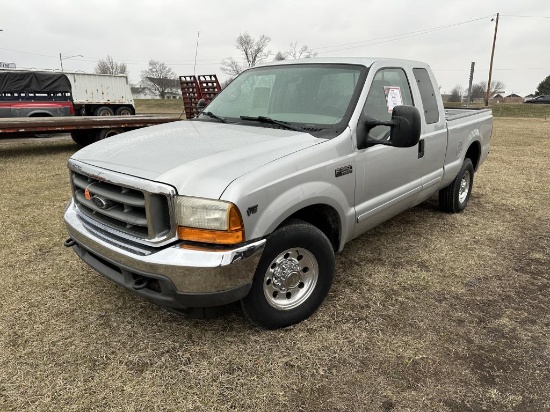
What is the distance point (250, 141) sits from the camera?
2842 millimetres

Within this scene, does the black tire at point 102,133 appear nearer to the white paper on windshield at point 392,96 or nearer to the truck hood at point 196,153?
the truck hood at point 196,153

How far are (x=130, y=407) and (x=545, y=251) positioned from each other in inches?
166

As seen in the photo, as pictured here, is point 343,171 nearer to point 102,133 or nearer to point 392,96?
point 392,96

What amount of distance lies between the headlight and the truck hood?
0.18ft

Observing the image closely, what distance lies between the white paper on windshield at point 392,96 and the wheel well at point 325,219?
1197 millimetres

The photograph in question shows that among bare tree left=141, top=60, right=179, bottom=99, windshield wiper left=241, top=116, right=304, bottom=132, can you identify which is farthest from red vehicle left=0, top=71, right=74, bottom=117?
bare tree left=141, top=60, right=179, bottom=99

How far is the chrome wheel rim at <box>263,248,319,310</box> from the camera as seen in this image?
8.92 feet

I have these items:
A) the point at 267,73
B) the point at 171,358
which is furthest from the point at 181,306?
the point at 267,73

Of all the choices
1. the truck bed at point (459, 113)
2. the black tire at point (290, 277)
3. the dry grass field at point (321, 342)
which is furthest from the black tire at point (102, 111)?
the black tire at point (290, 277)

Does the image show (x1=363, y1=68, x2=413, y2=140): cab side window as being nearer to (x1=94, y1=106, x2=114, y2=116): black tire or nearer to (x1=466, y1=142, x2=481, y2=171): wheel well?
(x1=466, y1=142, x2=481, y2=171): wheel well

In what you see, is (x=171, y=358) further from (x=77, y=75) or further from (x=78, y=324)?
(x=77, y=75)

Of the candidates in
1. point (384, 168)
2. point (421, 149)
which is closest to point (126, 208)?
point (384, 168)

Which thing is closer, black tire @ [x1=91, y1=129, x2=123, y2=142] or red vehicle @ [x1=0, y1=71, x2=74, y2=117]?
black tire @ [x1=91, y1=129, x2=123, y2=142]

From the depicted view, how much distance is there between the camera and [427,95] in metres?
4.23
